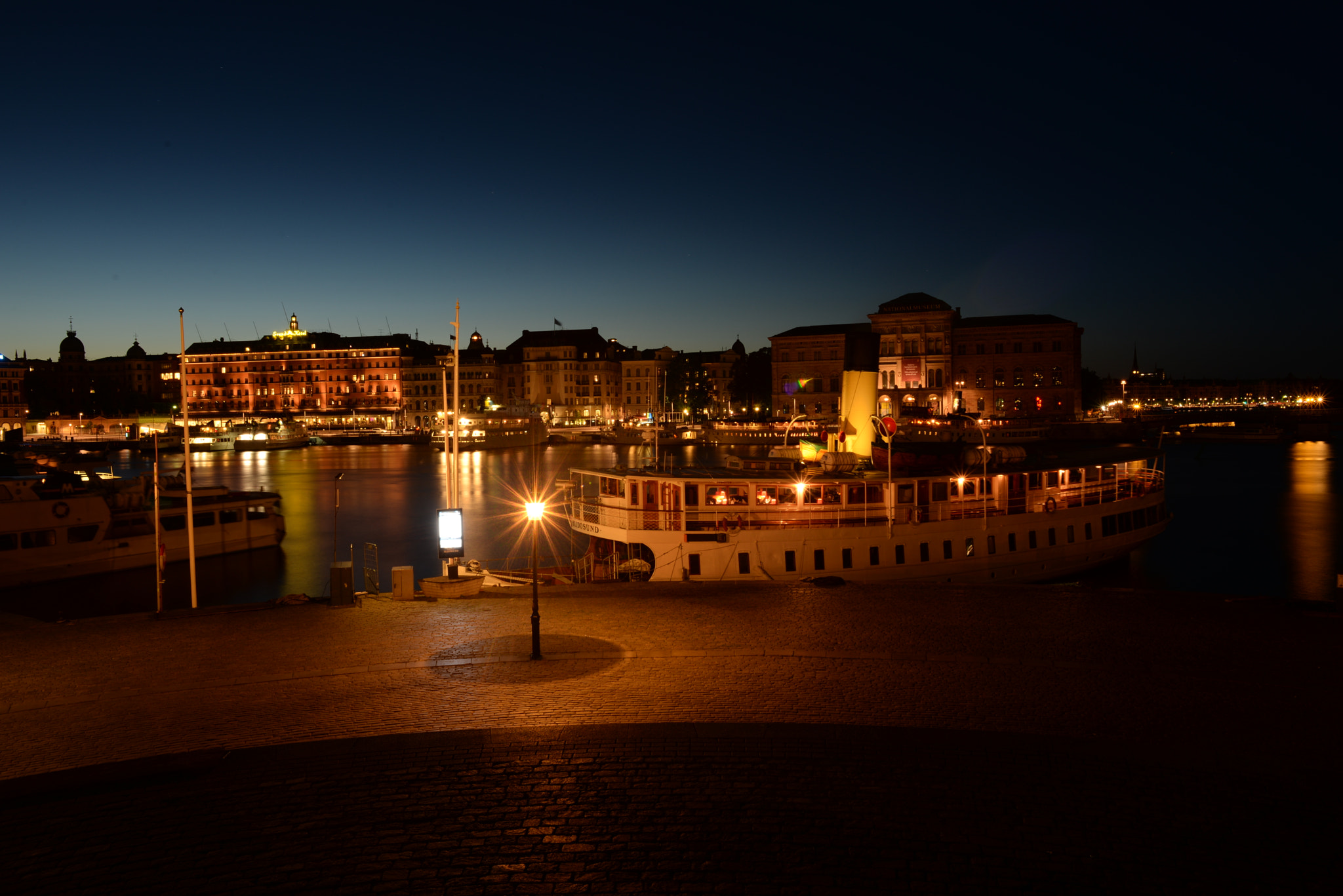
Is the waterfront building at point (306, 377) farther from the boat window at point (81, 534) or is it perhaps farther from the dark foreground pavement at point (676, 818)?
the dark foreground pavement at point (676, 818)

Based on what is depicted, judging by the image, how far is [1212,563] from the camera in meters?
33.9

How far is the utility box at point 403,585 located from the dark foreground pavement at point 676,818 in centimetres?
748

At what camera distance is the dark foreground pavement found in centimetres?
615

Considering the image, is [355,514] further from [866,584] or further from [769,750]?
[769,750]

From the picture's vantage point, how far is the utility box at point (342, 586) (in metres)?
15.1

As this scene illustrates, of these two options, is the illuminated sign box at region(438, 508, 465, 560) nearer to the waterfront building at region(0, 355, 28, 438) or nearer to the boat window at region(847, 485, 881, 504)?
the boat window at region(847, 485, 881, 504)

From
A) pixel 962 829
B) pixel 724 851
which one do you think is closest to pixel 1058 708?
pixel 962 829

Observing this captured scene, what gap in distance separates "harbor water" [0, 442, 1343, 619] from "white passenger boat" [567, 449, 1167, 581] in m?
2.09

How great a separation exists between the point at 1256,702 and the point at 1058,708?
2491 millimetres

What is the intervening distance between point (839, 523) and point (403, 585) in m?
12.0

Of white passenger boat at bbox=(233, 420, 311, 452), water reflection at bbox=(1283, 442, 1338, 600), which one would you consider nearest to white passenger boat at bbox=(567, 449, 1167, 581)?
water reflection at bbox=(1283, 442, 1338, 600)

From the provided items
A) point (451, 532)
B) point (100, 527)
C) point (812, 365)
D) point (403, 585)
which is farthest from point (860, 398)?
point (812, 365)

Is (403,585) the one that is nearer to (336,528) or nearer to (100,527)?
(336,528)

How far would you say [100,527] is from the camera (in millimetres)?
30453
